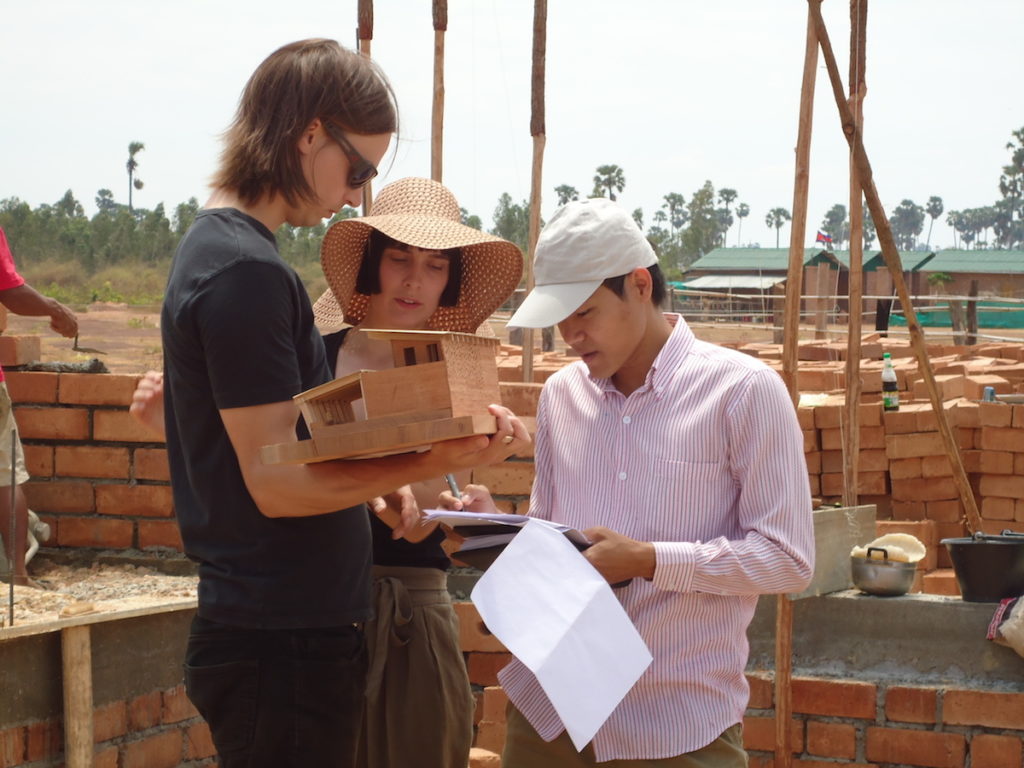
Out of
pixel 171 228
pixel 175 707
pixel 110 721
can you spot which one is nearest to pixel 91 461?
pixel 175 707

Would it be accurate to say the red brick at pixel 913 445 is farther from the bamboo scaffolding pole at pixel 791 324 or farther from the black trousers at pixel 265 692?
the black trousers at pixel 265 692

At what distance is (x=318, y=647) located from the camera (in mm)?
1947

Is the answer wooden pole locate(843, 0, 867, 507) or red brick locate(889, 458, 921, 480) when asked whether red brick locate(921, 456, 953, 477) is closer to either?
red brick locate(889, 458, 921, 480)

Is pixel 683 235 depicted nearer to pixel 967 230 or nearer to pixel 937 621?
pixel 967 230

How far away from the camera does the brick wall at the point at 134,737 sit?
329 centimetres

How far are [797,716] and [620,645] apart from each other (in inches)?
90.4

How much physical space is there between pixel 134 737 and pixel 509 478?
5.11ft

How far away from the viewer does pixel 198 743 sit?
3.85m

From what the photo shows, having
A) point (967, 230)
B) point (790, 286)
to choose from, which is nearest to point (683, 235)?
point (967, 230)

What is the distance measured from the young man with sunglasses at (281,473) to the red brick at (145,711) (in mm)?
1822

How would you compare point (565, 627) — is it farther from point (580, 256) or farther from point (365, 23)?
point (365, 23)

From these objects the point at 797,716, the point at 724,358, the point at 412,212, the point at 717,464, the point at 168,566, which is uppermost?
the point at 412,212

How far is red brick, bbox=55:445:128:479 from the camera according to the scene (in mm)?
4641

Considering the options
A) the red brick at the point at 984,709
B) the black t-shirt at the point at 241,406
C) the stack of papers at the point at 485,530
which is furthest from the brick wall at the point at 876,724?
the black t-shirt at the point at 241,406
